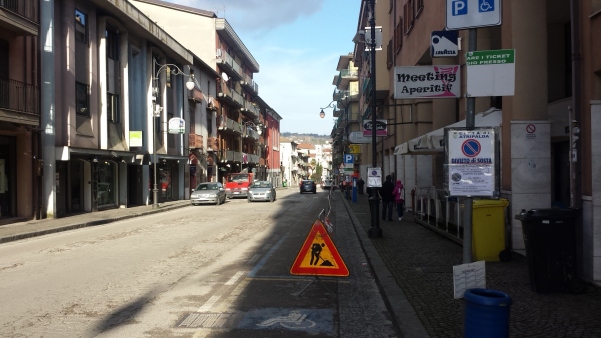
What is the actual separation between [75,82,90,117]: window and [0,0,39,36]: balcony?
13.8 ft

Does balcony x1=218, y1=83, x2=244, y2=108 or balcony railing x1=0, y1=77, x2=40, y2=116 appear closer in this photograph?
balcony railing x1=0, y1=77, x2=40, y2=116

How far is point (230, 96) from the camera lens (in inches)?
2227

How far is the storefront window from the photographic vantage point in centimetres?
2684

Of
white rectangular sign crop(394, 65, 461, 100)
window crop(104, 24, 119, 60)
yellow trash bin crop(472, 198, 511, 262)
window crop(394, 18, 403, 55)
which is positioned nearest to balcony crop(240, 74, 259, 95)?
window crop(104, 24, 119, 60)

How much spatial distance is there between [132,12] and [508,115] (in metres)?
23.6

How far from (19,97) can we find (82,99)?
510 cm

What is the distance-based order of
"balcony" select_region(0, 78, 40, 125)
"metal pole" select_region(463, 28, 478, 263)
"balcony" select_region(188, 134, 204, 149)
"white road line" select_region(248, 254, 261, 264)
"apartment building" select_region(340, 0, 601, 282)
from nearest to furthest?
"metal pole" select_region(463, 28, 478, 263) → "apartment building" select_region(340, 0, 601, 282) → "white road line" select_region(248, 254, 261, 264) → "balcony" select_region(0, 78, 40, 125) → "balcony" select_region(188, 134, 204, 149)

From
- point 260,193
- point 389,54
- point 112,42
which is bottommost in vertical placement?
point 260,193

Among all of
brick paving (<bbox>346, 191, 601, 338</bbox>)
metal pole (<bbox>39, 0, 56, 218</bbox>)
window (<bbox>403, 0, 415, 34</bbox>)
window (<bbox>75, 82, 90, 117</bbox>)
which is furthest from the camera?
window (<bbox>75, 82, 90, 117</bbox>)

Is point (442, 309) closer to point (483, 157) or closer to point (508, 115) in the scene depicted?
point (483, 157)

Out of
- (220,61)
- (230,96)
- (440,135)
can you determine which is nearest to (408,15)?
(440,135)

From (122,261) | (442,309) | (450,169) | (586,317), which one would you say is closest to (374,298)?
(442,309)

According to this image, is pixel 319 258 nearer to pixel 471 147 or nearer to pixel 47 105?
pixel 471 147

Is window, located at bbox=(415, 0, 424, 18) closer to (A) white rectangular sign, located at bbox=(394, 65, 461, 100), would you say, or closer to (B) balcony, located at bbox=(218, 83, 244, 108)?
(A) white rectangular sign, located at bbox=(394, 65, 461, 100)
